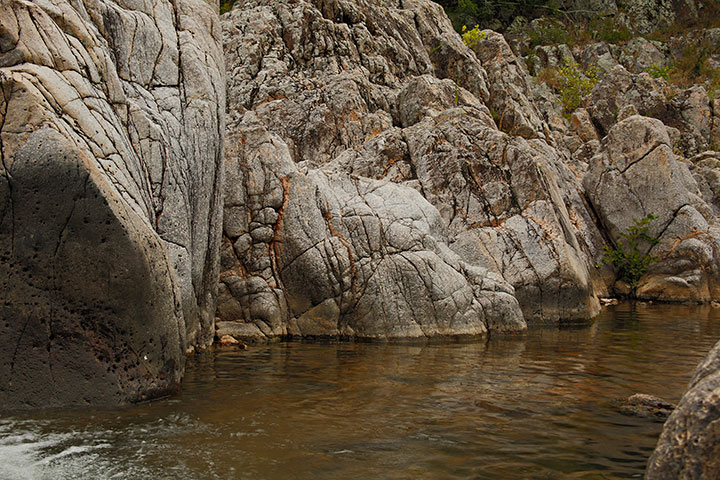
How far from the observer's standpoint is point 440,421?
280 inches

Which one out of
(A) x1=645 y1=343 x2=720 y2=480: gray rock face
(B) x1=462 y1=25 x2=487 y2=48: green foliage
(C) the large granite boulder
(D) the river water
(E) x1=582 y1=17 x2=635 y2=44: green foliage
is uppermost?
(E) x1=582 y1=17 x2=635 y2=44: green foliage

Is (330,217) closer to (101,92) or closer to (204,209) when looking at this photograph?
(204,209)

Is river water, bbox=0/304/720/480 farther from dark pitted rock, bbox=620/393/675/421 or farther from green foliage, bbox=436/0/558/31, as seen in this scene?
green foliage, bbox=436/0/558/31

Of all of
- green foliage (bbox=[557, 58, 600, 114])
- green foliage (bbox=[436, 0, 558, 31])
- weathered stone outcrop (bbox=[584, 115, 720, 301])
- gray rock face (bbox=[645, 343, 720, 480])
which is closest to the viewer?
gray rock face (bbox=[645, 343, 720, 480])

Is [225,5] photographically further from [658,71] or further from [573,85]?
[658,71]

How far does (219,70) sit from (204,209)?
3.32 metres

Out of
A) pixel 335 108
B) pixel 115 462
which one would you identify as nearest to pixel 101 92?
pixel 115 462

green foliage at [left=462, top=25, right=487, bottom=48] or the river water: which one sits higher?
green foliage at [left=462, top=25, right=487, bottom=48]

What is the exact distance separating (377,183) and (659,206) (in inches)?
564

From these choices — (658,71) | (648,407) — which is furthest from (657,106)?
(648,407)

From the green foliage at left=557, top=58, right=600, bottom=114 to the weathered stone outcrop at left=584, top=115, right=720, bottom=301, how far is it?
21.6 m

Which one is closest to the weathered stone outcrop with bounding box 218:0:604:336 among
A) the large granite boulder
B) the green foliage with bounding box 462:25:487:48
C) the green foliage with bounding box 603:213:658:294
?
the large granite boulder

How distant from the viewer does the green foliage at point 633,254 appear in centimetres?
2405

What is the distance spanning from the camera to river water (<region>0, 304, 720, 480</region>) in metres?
5.53
